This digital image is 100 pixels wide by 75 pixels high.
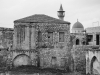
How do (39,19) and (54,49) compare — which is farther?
(39,19)

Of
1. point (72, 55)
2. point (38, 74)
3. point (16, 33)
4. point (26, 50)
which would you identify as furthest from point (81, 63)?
point (16, 33)

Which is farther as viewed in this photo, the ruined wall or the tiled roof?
the tiled roof

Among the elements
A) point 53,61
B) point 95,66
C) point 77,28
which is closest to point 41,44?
point 53,61

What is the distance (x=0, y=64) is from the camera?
2486 cm

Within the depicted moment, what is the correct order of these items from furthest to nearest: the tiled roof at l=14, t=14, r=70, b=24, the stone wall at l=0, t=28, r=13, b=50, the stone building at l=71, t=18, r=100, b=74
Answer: the stone wall at l=0, t=28, r=13, b=50 → the tiled roof at l=14, t=14, r=70, b=24 → the stone building at l=71, t=18, r=100, b=74

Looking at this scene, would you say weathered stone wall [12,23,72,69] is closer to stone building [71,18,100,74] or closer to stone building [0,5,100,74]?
stone building [0,5,100,74]

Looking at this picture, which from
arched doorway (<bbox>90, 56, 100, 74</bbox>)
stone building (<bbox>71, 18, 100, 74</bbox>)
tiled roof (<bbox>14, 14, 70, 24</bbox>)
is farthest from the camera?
tiled roof (<bbox>14, 14, 70, 24</bbox>)

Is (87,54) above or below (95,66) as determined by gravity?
above

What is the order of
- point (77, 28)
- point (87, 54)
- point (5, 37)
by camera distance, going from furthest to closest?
point (77, 28), point (5, 37), point (87, 54)

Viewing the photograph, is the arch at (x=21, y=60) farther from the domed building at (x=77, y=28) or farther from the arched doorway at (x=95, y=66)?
the domed building at (x=77, y=28)

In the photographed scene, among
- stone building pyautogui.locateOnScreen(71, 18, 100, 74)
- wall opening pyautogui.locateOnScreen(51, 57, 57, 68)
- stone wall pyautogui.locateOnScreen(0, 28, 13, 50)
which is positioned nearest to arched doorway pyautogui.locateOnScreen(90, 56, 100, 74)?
stone building pyautogui.locateOnScreen(71, 18, 100, 74)

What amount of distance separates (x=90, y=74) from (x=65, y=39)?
6740mm

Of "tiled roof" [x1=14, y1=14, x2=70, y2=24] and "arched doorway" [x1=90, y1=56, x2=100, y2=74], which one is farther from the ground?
"tiled roof" [x1=14, y1=14, x2=70, y2=24]

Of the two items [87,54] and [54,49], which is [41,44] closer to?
[54,49]
